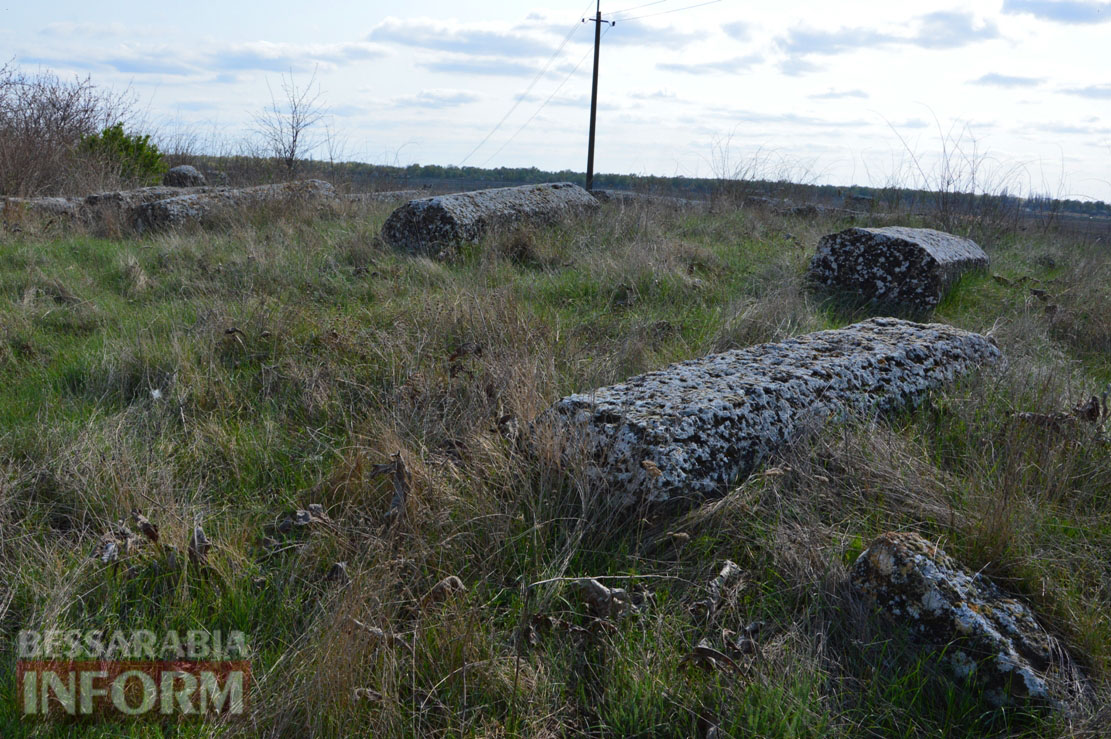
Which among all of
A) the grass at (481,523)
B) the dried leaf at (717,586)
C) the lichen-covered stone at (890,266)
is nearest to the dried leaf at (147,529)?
the grass at (481,523)

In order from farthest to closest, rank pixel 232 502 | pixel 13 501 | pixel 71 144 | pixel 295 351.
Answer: pixel 71 144
pixel 295 351
pixel 232 502
pixel 13 501

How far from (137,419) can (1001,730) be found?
3650 millimetres

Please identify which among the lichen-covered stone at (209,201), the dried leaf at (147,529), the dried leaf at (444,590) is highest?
the lichen-covered stone at (209,201)

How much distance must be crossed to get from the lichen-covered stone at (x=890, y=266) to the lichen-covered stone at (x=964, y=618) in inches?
165

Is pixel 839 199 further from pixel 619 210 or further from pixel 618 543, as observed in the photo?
pixel 618 543

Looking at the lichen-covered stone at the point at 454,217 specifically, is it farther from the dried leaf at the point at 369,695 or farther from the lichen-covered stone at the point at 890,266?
the dried leaf at the point at 369,695

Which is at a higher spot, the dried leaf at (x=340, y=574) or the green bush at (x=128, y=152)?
the green bush at (x=128, y=152)

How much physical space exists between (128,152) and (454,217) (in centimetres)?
1145

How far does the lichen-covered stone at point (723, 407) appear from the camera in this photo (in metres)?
2.64

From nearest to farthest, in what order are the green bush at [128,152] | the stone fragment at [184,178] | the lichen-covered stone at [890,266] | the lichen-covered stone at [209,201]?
the lichen-covered stone at [890,266] < the lichen-covered stone at [209,201] < the green bush at [128,152] < the stone fragment at [184,178]

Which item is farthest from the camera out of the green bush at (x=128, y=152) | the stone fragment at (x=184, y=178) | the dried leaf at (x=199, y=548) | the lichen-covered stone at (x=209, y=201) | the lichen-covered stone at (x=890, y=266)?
the stone fragment at (x=184, y=178)

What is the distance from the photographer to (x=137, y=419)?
11.8 feet

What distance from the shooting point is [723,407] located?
2857mm

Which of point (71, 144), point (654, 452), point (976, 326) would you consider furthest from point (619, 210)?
point (71, 144)
